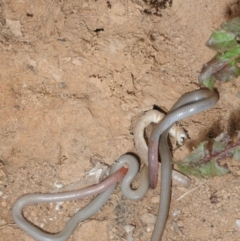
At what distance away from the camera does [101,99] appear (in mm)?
5199

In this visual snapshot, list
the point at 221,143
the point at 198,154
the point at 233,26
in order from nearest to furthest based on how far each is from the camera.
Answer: the point at 233,26 → the point at 198,154 → the point at 221,143

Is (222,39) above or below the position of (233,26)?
below

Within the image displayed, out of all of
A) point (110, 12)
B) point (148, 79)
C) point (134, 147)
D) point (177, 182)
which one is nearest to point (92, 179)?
point (134, 147)

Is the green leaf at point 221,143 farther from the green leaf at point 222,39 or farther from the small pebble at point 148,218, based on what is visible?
the small pebble at point 148,218

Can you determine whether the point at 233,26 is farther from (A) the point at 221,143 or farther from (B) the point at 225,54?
(A) the point at 221,143

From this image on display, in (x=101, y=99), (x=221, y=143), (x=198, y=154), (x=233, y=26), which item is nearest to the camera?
(x=233, y=26)

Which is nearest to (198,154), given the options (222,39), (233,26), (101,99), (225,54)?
(225,54)

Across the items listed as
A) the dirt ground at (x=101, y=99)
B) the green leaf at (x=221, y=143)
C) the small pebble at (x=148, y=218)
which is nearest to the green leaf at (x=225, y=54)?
Result: the green leaf at (x=221, y=143)

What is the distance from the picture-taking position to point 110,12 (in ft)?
17.0

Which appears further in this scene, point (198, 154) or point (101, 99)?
point (101, 99)

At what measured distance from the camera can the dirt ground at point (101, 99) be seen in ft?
16.7

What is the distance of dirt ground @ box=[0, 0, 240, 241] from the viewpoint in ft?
16.7

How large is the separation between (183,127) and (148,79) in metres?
0.74

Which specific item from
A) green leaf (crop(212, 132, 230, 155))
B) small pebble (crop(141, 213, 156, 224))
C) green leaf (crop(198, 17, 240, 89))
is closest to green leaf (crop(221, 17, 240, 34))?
green leaf (crop(198, 17, 240, 89))
